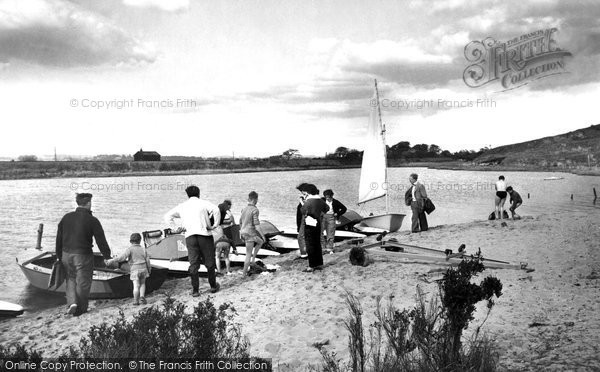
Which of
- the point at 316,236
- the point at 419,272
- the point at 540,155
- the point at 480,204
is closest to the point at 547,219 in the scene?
the point at 419,272

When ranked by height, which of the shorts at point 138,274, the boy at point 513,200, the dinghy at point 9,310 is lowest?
the dinghy at point 9,310

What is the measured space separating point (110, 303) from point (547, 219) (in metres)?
14.8

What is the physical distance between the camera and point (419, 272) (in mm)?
10211

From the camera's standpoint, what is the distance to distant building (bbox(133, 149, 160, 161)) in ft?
384

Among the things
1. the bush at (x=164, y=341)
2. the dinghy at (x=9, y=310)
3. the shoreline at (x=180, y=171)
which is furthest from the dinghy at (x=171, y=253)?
the shoreline at (x=180, y=171)

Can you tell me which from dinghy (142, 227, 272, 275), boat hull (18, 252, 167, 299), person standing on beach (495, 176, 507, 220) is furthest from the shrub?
person standing on beach (495, 176, 507, 220)

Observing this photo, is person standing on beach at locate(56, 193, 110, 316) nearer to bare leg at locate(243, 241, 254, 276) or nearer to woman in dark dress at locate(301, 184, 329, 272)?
bare leg at locate(243, 241, 254, 276)

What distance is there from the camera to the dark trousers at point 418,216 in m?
16.1

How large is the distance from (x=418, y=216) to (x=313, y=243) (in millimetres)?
6568

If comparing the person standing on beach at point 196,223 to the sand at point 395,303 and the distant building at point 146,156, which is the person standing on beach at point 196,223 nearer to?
the sand at point 395,303

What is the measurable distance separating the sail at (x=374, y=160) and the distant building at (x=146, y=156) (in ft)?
343

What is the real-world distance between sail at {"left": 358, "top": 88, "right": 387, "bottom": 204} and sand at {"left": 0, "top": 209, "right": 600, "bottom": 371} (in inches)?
298

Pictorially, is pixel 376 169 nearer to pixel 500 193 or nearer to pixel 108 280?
pixel 500 193

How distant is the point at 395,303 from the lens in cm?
848
